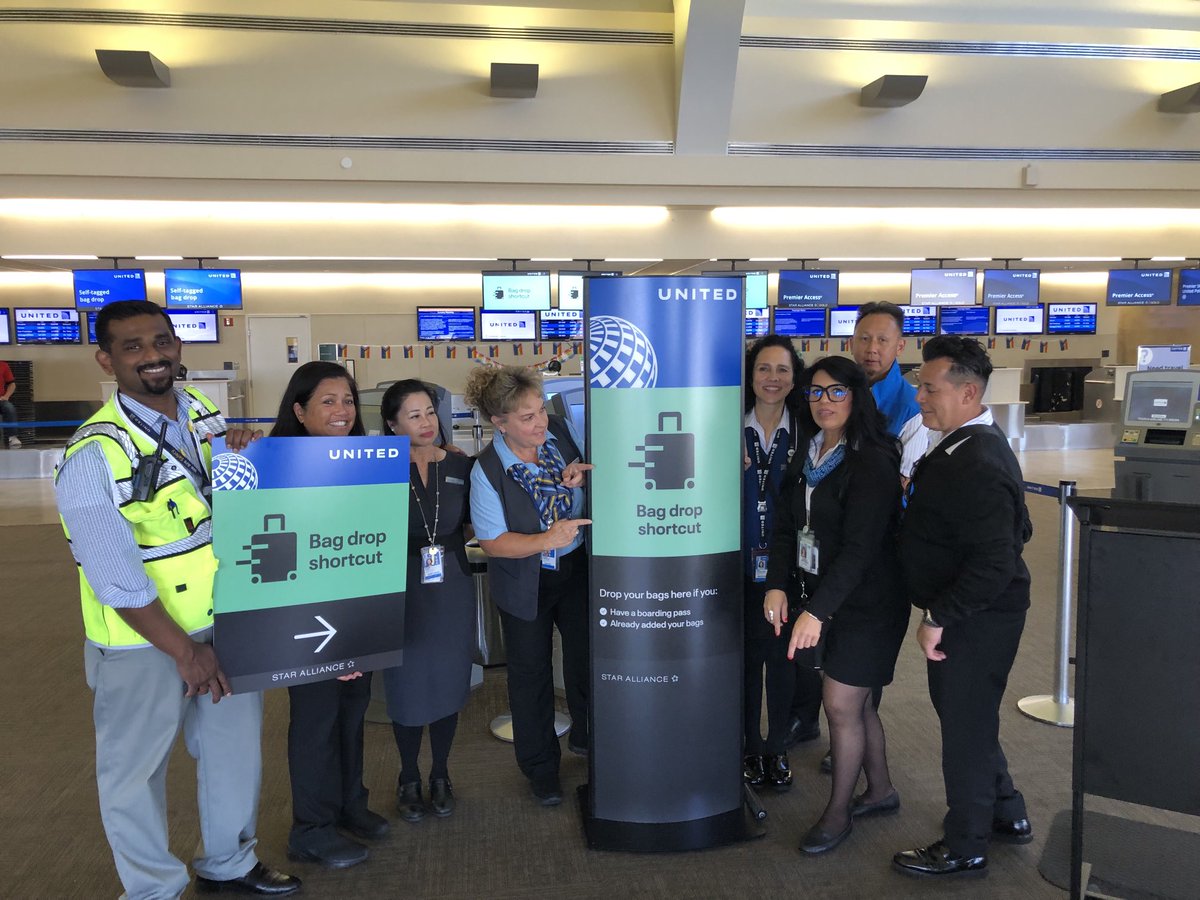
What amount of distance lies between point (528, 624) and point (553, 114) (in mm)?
6013

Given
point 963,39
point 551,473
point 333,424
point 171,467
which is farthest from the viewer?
point 963,39

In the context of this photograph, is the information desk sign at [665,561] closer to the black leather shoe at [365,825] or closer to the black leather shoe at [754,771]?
the black leather shoe at [754,771]

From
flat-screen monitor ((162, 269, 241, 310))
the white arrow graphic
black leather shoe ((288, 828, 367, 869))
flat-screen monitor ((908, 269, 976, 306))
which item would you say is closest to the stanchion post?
black leather shoe ((288, 828, 367, 869))

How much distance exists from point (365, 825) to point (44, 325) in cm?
1262

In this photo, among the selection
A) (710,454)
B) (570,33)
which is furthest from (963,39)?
(710,454)

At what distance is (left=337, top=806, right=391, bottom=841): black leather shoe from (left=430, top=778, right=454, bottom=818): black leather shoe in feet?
0.62

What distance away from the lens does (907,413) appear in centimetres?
340

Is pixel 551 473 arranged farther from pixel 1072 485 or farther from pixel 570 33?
pixel 570 33

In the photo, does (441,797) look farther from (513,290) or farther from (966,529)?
(513,290)

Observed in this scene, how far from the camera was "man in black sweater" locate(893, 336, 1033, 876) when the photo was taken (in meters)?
2.28

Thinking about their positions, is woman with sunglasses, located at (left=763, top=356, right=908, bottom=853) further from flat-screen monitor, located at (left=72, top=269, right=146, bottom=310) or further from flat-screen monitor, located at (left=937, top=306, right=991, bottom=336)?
flat-screen monitor, located at (left=937, top=306, right=991, bottom=336)

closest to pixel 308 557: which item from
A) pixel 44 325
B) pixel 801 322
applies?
pixel 801 322

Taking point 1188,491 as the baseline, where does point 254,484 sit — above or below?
above

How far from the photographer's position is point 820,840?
2648mm
